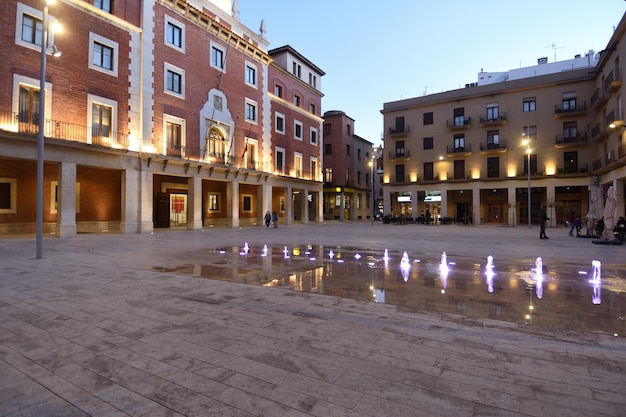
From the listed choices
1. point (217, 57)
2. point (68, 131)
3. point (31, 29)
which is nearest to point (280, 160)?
point (217, 57)

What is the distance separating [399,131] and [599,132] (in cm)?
2024

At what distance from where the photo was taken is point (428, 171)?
141 feet

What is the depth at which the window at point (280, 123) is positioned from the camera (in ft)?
117

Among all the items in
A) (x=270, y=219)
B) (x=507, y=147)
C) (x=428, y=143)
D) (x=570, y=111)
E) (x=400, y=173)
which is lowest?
(x=270, y=219)

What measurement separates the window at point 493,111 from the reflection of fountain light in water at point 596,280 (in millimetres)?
34067

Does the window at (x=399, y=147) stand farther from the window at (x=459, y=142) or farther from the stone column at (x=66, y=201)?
the stone column at (x=66, y=201)

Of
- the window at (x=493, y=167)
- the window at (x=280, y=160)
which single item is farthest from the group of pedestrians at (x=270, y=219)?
the window at (x=493, y=167)

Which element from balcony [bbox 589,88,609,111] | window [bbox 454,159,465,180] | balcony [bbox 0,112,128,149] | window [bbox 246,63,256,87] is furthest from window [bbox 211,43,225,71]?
balcony [bbox 589,88,609,111]

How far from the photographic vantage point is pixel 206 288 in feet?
21.9

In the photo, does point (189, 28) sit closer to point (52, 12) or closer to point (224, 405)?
point (52, 12)

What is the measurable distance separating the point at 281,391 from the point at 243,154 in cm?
2876

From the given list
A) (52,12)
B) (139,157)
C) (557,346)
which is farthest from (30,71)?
(557,346)

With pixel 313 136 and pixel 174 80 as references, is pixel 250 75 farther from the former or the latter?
pixel 313 136

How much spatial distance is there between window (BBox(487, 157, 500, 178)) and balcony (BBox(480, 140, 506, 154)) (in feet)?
3.61
